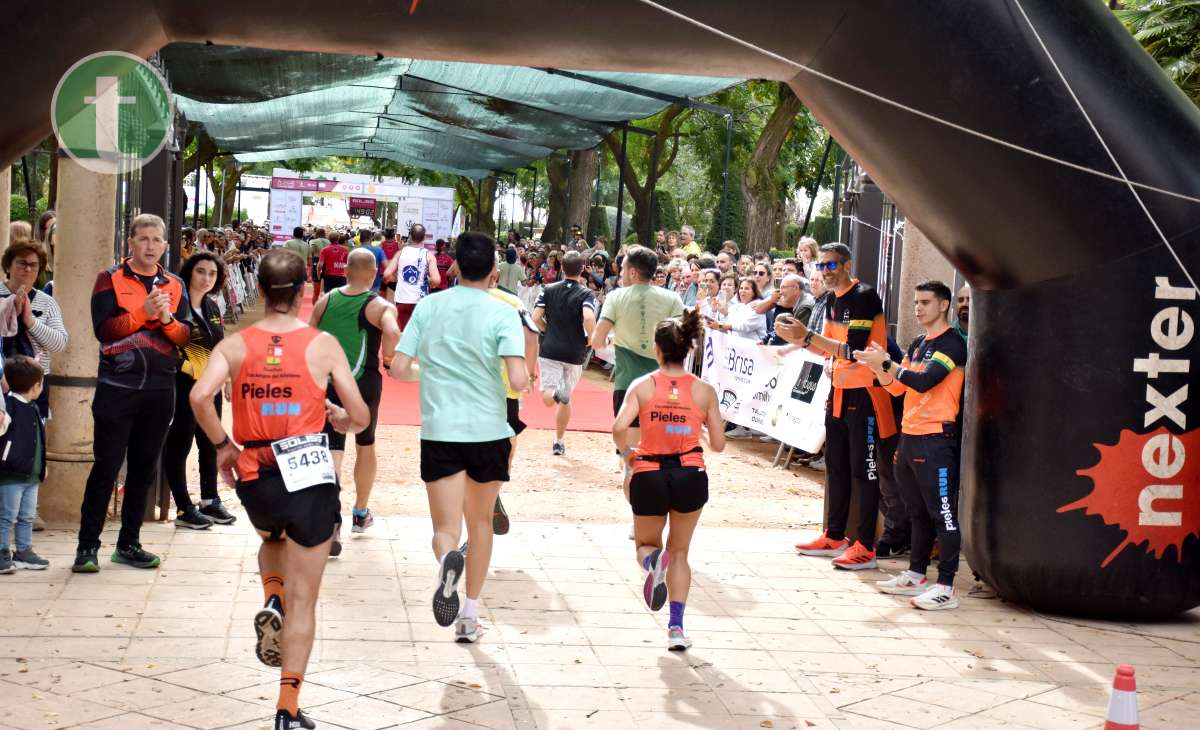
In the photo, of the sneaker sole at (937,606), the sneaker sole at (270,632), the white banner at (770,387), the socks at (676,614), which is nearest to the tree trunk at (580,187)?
the white banner at (770,387)

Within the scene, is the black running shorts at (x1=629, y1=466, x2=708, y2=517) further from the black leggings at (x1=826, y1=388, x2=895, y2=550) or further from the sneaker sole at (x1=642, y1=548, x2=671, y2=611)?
the black leggings at (x1=826, y1=388, x2=895, y2=550)

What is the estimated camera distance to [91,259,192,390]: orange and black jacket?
22.8 ft

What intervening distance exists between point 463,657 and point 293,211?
32777 millimetres

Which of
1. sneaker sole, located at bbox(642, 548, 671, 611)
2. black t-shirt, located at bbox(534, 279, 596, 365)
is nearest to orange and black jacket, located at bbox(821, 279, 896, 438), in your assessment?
sneaker sole, located at bbox(642, 548, 671, 611)

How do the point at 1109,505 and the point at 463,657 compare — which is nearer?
the point at 463,657

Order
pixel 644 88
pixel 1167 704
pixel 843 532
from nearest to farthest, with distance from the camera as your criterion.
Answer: pixel 1167 704, pixel 843 532, pixel 644 88

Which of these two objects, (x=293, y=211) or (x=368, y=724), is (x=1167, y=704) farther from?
(x=293, y=211)

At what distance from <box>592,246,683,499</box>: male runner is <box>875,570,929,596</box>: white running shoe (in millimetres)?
2129

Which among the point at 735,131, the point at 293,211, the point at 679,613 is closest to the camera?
the point at 679,613

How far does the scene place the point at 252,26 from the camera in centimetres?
631

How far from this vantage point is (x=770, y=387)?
42.7 feet

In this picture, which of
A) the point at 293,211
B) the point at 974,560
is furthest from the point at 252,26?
the point at 293,211

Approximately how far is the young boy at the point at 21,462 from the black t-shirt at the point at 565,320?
4.76 metres

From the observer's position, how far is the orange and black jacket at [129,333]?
6949mm
